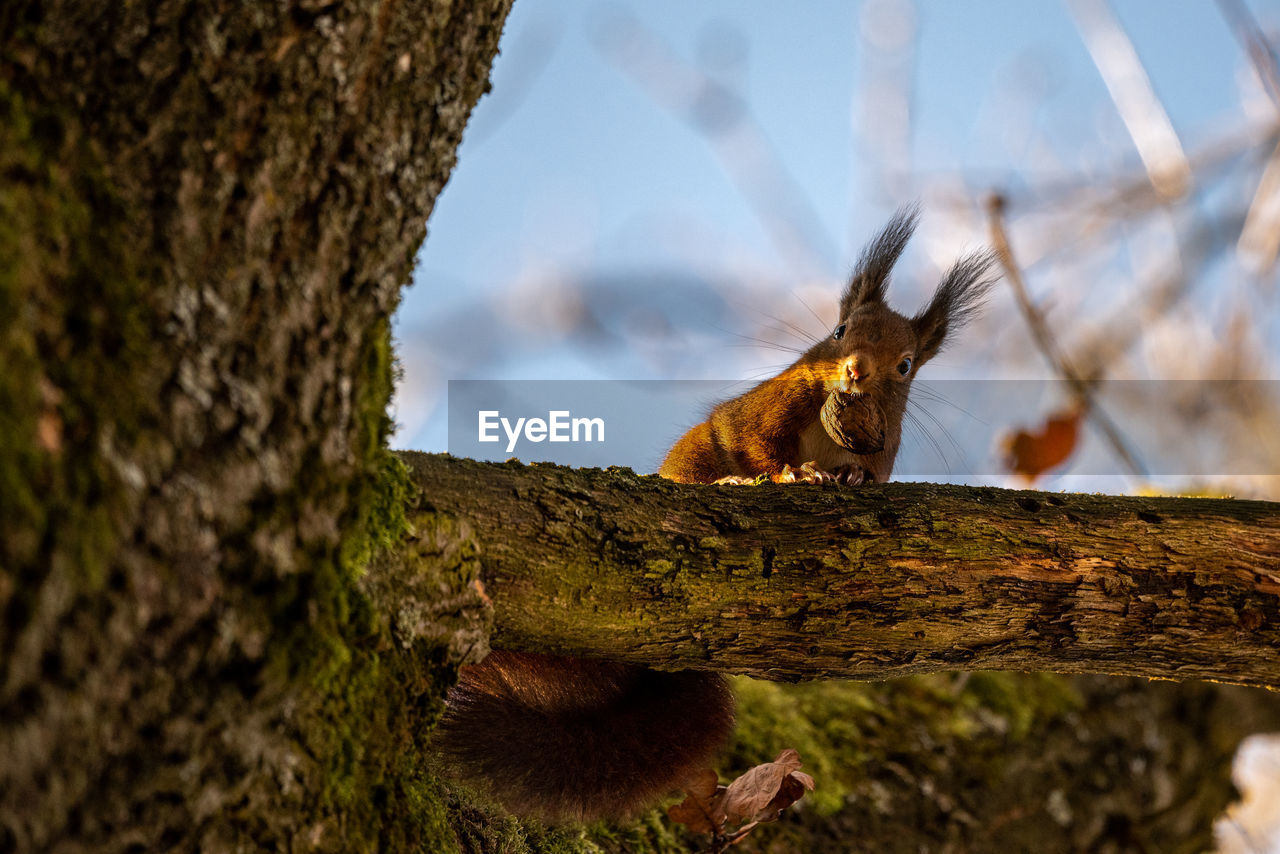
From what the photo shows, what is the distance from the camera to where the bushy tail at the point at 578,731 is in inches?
76.9

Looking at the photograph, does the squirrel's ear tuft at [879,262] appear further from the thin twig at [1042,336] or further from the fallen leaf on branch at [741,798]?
the fallen leaf on branch at [741,798]

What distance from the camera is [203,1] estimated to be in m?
1.12

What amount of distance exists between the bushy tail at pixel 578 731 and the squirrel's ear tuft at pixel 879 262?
1.71 metres

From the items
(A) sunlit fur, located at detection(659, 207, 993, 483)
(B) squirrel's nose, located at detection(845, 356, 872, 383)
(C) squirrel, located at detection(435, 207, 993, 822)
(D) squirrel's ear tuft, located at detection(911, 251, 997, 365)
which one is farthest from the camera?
(D) squirrel's ear tuft, located at detection(911, 251, 997, 365)

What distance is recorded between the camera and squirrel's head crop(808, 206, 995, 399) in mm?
3148

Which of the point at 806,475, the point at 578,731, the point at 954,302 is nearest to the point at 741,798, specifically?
the point at 578,731

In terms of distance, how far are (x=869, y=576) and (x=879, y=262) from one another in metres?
1.91

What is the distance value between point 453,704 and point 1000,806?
2.21 m

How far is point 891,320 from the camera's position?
3289 millimetres

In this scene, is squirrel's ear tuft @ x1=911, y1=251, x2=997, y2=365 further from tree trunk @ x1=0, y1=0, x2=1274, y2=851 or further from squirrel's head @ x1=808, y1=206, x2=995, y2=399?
tree trunk @ x1=0, y1=0, x2=1274, y2=851

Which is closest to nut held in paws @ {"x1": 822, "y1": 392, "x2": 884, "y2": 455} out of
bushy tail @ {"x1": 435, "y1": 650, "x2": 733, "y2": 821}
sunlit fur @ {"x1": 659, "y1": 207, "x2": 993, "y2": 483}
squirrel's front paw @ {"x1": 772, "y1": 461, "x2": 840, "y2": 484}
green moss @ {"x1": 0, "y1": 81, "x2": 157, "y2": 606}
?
sunlit fur @ {"x1": 659, "y1": 207, "x2": 993, "y2": 483}

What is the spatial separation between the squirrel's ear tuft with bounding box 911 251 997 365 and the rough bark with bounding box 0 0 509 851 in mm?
2392

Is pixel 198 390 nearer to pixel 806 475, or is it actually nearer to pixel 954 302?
pixel 806 475

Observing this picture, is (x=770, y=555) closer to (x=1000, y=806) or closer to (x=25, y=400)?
(x=25, y=400)
